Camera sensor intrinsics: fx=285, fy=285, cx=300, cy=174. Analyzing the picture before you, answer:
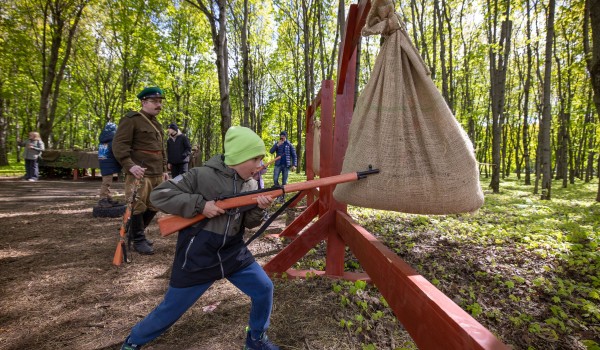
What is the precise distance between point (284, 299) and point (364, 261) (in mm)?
1257

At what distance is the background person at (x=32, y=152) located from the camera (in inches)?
449

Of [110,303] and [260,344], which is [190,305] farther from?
[110,303]

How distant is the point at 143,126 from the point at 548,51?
1161 centimetres

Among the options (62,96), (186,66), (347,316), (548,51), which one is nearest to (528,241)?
(347,316)

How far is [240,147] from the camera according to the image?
6.31ft

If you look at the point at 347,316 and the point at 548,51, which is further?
the point at 548,51

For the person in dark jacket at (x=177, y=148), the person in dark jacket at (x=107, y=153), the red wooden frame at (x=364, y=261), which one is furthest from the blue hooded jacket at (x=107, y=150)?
the red wooden frame at (x=364, y=261)

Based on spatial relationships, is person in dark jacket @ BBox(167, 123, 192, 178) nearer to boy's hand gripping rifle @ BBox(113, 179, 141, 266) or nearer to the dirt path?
the dirt path

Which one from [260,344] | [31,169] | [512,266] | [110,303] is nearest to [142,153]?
[110,303]

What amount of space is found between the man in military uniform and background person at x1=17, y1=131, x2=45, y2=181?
11035 mm

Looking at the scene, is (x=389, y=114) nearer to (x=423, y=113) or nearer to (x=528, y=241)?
(x=423, y=113)

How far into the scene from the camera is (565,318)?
2588 millimetres

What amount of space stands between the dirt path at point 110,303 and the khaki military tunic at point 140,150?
37.1 inches

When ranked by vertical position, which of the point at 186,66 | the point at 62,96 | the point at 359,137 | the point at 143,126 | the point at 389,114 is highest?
the point at 186,66
